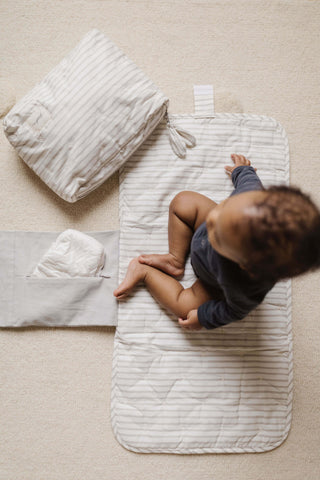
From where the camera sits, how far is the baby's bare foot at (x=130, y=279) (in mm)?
886

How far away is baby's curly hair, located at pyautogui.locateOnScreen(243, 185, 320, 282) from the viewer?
56 cm

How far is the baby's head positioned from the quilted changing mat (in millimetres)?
335

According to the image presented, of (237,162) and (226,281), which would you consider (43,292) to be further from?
(237,162)

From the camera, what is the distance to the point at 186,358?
90cm

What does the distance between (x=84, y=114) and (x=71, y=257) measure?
1.11ft

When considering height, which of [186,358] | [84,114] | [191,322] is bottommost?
[186,358]

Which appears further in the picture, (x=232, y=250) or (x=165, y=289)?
(x=165, y=289)

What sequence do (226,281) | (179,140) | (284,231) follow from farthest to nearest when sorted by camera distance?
(179,140) → (226,281) → (284,231)

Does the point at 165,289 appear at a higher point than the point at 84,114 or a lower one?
lower

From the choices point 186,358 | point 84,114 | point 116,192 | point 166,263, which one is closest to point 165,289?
point 166,263

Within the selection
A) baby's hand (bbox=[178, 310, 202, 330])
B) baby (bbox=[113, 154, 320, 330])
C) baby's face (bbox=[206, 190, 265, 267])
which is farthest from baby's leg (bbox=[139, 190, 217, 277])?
baby's face (bbox=[206, 190, 265, 267])

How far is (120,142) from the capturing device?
2.94 feet

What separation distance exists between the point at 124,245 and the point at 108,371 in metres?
0.31

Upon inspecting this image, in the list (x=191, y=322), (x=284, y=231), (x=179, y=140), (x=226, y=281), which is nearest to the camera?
(x=284, y=231)
